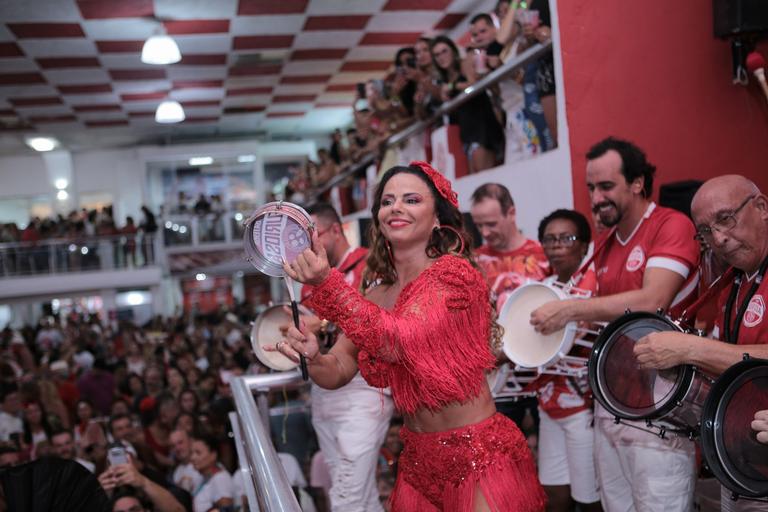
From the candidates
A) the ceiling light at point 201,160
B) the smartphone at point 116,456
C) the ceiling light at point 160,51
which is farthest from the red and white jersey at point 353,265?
the ceiling light at point 201,160

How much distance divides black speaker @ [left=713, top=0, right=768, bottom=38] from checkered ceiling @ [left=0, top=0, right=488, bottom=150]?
5.53 metres

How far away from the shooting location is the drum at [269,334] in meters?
3.18

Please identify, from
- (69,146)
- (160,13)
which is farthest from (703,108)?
(69,146)

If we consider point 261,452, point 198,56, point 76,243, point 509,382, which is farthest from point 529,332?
point 76,243

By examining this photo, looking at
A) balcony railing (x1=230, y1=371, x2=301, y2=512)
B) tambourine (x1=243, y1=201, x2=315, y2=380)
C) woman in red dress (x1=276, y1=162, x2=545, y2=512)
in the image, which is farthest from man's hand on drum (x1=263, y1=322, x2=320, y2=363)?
balcony railing (x1=230, y1=371, x2=301, y2=512)

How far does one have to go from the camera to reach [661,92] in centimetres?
374

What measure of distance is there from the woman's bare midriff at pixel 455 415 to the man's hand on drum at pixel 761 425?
698 millimetres

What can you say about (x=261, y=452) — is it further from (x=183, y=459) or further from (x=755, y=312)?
(x=183, y=459)

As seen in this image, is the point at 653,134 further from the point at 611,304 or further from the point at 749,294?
the point at 749,294

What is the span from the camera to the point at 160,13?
27.3 ft

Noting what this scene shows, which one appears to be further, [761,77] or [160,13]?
[160,13]

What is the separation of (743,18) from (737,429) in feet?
7.85

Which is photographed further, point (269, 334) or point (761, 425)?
point (269, 334)

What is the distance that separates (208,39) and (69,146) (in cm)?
896
